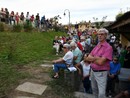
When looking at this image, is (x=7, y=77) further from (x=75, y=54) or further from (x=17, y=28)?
(x=17, y=28)

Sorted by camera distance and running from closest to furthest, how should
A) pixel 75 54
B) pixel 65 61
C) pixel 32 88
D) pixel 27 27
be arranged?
pixel 32 88 → pixel 65 61 → pixel 75 54 → pixel 27 27

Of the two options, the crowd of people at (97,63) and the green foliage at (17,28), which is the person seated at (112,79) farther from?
the green foliage at (17,28)

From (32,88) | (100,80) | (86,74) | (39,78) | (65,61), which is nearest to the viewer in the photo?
(100,80)

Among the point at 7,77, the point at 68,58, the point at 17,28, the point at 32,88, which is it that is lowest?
the point at 32,88

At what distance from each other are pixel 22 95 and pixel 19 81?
128cm

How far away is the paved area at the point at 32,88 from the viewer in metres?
8.12

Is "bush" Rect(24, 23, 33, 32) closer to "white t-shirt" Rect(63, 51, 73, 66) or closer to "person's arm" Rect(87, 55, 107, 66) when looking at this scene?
"white t-shirt" Rect(63, 51, 73, 66)

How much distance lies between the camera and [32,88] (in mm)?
8391

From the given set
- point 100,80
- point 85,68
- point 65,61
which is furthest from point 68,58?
point 100,80

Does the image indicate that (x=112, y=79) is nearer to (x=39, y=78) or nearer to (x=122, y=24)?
(x=122, y=24)

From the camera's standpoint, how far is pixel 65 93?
8.18 m

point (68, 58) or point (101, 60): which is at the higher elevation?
point (101, 60)

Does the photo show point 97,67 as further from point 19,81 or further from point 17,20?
point 17,20

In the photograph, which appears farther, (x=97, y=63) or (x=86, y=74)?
(x=86, y=74)
